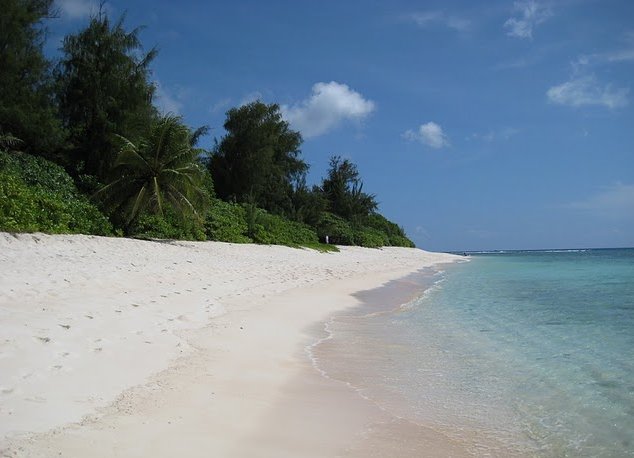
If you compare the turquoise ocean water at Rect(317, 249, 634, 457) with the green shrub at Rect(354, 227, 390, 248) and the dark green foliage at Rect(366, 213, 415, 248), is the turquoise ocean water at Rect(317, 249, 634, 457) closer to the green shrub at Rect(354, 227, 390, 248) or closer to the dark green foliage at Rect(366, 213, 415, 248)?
the green shrub at Rect(354, 227, 390, 248)

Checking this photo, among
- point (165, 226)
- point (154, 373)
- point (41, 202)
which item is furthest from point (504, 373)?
point (165, 226)

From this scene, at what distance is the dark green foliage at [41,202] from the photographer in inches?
492

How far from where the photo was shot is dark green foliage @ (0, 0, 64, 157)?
2055 centimetres

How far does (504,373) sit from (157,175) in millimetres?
17056

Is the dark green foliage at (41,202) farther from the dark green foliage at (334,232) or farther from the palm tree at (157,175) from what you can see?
the dark green foliage at (334,232)

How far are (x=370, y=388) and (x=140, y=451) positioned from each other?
2.75m

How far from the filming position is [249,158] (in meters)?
39.4

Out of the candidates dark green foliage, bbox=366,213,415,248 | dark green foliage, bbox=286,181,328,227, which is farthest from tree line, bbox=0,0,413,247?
dark green foliage, bbox=366,213,415,248

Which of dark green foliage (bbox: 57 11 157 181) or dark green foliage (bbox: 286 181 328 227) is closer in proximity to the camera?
dark green foliage (bbox: 57 11 157 181)

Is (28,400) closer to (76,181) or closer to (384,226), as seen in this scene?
(76,181)

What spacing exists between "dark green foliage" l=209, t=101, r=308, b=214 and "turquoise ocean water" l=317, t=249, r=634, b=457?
2975 cm

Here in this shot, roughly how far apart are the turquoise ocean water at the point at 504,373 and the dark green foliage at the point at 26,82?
61.2 feet

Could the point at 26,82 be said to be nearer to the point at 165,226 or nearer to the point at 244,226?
the point at 165,226

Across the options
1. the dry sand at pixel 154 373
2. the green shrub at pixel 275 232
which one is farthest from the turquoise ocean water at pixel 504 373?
the green shrub at pixel 275 232
